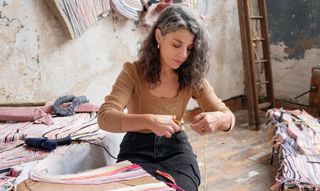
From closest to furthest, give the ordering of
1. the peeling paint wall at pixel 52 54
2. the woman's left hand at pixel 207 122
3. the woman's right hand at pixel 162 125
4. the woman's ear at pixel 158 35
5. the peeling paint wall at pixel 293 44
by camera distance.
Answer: the woman's right hand at pixel 162 125, the woman's left hand at pixel 207 122, the woman's ear at pixel 158 35, the peeling paint wall at pixel 52 54, the peeling paint wall at pixel 293 44

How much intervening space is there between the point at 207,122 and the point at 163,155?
27 centimetres

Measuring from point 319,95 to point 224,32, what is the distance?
1.31m

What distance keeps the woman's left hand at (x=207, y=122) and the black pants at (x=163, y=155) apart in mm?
178

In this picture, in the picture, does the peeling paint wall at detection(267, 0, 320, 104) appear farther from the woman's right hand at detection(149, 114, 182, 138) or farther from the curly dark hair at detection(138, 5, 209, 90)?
the woman's right hand at detection(149, 114, 182, 138)

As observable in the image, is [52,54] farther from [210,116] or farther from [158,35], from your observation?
[210,116]

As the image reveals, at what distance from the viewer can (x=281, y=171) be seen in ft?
6.36

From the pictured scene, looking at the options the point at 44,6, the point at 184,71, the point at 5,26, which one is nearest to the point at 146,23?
the point at 44,6

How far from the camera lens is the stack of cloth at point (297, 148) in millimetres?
1835

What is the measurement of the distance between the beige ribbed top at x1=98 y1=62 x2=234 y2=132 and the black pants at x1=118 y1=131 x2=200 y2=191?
13 centimetres

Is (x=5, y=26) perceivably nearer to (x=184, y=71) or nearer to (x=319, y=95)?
(x=184, y=71)

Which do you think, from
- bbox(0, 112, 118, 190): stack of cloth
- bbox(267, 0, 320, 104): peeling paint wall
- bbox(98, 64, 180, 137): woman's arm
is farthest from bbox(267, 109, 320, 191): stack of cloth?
bbox(267, 0, 320, 104): peeling paint wall

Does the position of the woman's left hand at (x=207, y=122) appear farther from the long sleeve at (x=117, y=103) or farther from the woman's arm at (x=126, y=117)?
the long sleeve at (x=117, y=103)

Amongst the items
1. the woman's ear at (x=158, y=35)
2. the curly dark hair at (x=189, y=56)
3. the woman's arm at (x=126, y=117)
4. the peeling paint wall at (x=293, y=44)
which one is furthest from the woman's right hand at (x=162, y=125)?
the peeling paint wall at (x=293, y=44)

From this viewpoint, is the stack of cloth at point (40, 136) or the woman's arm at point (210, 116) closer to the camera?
the woman's arm at point (210, 116)
